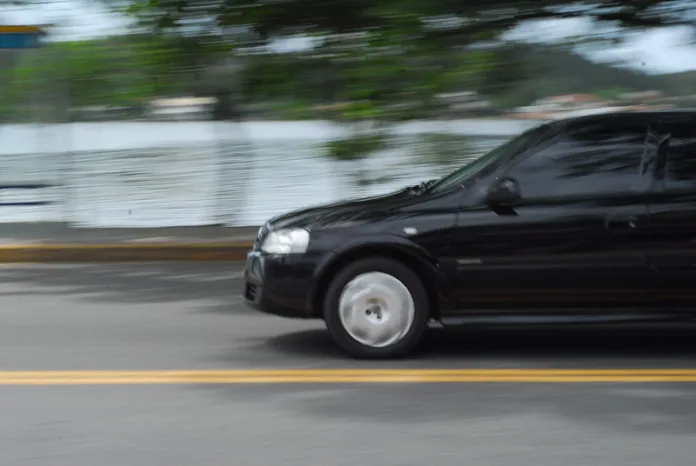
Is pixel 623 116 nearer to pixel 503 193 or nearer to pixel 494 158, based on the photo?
pixel 494 158

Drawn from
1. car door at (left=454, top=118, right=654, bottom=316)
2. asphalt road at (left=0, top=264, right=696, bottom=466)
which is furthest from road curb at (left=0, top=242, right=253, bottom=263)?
car door at (left=454, top=118, right=654, bottom=316)

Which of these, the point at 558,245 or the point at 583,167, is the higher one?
the point at 583,167

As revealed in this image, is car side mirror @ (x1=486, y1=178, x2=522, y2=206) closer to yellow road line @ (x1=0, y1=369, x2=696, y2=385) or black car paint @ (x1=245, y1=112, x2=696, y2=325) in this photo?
black car paint @ (x1=245, y1=112, x2=696, y2=325)

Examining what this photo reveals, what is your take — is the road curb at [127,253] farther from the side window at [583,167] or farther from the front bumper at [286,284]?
the side window at [583,167]

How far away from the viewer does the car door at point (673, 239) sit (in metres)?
6.79

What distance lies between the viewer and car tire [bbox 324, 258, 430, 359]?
6930 millimetres

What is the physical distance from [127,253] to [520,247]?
6.98 meters

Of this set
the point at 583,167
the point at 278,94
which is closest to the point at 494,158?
the point at 583,167

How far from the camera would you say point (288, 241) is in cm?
703

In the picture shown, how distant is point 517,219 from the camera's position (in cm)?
686

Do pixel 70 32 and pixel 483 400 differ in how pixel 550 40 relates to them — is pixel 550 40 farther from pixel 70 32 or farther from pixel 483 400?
pixel 70 32

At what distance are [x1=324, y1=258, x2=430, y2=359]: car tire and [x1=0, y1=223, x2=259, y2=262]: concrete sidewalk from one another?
19.4 ft

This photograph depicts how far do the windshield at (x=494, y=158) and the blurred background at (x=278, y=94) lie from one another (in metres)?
2.15

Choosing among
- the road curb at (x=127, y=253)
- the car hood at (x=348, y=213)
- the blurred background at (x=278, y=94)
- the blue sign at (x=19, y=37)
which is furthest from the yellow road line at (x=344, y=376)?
the blue sign at (x=19, y=37)
